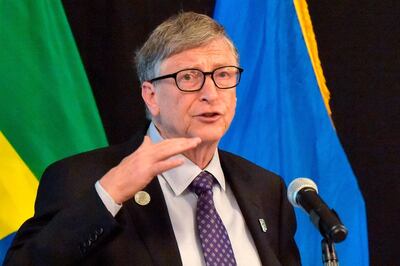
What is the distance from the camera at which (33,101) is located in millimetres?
2400

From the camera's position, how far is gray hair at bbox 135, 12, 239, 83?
1.93 meters

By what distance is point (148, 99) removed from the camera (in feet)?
6.65

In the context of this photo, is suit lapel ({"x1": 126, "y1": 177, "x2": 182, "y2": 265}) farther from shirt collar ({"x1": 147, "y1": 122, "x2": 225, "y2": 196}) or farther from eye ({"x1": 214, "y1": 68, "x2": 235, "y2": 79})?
eye ({"x1": 214, "y1": 68, "x2": 235, "y2": 79})

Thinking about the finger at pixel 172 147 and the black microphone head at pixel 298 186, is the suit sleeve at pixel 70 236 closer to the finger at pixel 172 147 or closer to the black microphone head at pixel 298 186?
the finger at pixel 172 147

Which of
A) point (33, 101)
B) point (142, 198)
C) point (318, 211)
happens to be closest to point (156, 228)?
point (142, 198)

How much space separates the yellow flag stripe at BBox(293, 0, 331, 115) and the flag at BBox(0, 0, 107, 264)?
3.24 ft

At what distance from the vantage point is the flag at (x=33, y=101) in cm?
233

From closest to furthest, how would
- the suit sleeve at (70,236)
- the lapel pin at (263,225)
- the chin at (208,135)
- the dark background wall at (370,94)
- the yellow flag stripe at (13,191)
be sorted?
1. the suit sleeve at (70,236)
2. the chin at (208,135)
3. the lapel pin at (263,225)
4. the yellow flag stripe at (13,191)
5. the dark background wall at (370,94)

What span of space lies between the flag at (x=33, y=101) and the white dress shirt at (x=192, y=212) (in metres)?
0.50

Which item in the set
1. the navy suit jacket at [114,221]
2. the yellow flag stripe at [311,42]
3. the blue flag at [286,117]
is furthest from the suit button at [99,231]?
the yellow flag stripe at [311,42]

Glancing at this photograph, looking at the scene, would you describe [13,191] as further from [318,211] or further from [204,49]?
[318,211]

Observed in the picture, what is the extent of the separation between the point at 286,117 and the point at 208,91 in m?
0.93

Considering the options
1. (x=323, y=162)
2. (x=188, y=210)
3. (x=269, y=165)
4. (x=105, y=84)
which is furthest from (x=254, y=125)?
(x=188, y=210)

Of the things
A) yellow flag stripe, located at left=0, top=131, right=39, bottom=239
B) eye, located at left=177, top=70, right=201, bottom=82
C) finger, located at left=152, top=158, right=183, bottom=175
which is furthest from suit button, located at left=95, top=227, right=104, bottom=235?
yellow flag stripe, located at left=0, top=131, right=39, bottom=239
